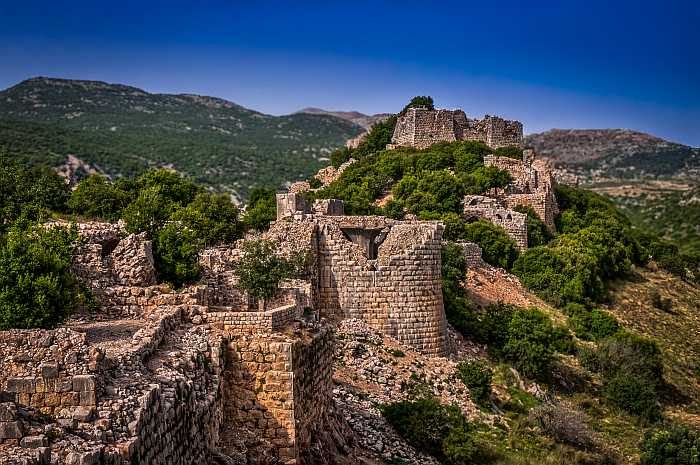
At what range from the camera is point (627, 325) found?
31.2 m

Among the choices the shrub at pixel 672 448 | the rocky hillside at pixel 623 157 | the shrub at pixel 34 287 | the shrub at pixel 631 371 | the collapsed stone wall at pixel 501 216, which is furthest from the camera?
the rocky hillside at pixel 623 157

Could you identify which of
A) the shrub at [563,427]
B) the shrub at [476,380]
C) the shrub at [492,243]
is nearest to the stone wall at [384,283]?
the shrub at [476,380]

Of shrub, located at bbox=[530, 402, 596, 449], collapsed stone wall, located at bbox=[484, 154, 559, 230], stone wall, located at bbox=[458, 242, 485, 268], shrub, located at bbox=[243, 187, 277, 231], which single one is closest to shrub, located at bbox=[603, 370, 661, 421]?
shrub, located at bbox=[530, 402, 596, 449]

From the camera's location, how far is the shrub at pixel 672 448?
18062mm

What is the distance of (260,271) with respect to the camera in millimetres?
14586

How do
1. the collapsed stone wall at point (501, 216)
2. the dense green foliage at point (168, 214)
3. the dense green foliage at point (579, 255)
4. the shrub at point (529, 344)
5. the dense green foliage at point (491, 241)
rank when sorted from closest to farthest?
the dense green foliage at point (168, 214) → the shrub at point (529, 344) → the dense green foliage at point (579, 255) → the dense green foliage at point (491, 241) → the collapsed stone wall at point (501, 216)

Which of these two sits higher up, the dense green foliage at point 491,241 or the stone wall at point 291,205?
the stone wall at point 291,205

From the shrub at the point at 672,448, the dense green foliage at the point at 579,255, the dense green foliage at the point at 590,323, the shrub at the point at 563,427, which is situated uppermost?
the dense green foliage at the point at 579,255

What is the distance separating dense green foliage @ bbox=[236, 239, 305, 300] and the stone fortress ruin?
0.61 ft

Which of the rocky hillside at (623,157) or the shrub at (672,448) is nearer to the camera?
the shrub at (672,448)

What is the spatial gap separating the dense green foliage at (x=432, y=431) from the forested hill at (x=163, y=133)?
5216 cm

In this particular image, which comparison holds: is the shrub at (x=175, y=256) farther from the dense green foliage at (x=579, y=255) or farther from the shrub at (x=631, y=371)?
the dense green foliage at (x=579, y=255)

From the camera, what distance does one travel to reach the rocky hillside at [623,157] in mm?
165375

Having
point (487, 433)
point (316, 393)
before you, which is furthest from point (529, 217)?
point (316, 393)
